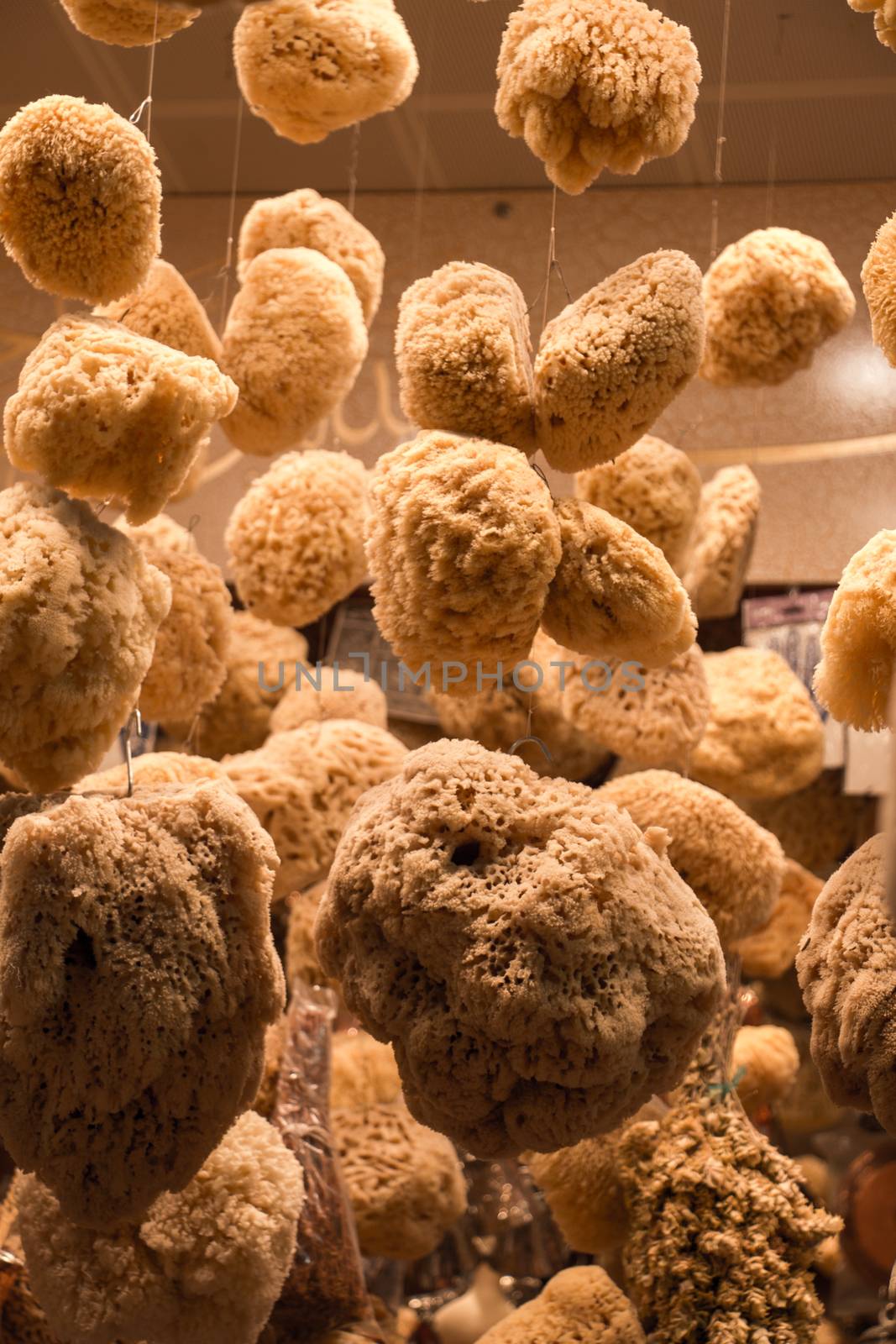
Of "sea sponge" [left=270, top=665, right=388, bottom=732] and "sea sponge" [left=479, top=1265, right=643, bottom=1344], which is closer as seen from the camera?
"sea sponge" [left=479, top=1265, right=643, bottom=1344]

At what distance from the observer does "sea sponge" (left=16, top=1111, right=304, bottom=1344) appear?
1.09 meters

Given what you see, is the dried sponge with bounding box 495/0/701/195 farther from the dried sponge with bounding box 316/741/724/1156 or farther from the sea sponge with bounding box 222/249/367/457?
the dried sponge with bounding box 316/741/724/1156

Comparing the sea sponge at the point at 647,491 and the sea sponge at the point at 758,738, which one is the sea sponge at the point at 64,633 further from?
the sea sponge at the point at 758,738

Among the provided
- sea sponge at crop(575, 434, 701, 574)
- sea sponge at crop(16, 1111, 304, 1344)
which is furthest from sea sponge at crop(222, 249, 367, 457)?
sea sponge at crop(16, 1111, 304, 1344)

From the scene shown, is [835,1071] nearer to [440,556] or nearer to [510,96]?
[440,556]

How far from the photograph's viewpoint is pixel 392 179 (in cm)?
219

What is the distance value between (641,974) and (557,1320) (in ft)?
1.47

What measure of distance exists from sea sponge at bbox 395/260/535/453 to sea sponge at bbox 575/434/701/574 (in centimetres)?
30

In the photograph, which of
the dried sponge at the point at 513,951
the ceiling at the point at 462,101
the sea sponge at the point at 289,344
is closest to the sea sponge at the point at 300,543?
Answer: the sea sponge at the point at 289,344

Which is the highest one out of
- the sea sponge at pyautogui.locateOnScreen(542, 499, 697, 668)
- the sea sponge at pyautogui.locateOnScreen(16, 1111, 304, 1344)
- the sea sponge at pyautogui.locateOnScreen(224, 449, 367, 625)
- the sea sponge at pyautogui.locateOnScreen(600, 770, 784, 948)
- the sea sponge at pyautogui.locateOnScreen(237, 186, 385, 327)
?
the sea sponge at pyautogui.locateOnScreen(237, 186, 385, 327)

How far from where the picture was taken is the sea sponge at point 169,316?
1310 mm

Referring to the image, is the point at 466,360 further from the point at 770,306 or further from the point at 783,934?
the point at 783,934

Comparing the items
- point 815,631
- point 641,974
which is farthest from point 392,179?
point 641,974

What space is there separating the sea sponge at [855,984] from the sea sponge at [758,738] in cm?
57
